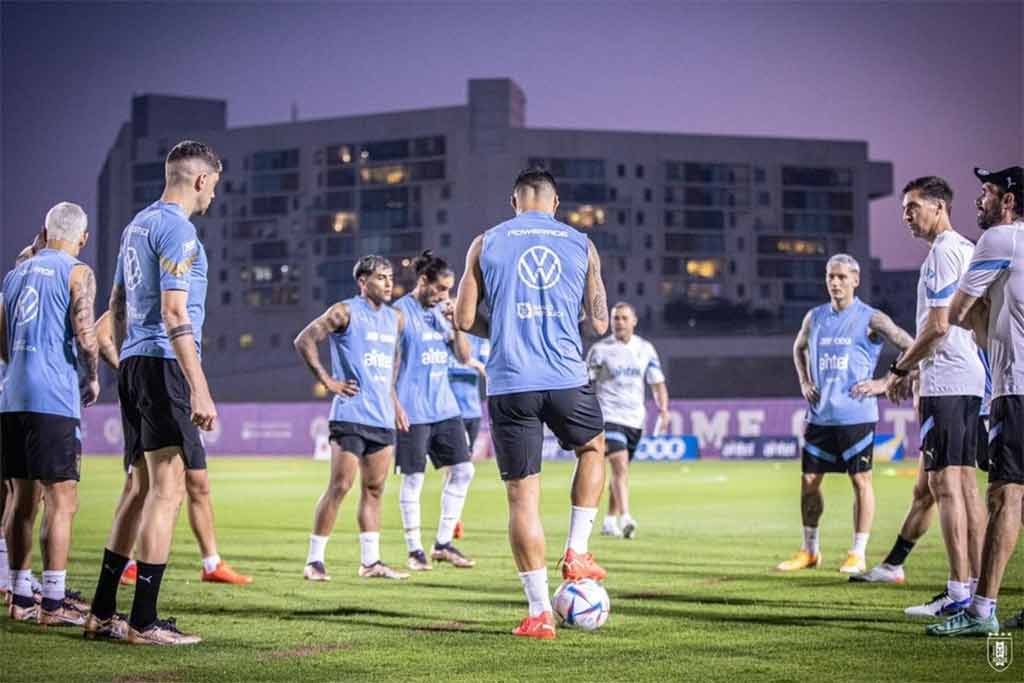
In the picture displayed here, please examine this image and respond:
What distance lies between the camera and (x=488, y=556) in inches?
523

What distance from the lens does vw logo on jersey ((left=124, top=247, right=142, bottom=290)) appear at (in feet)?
25.2

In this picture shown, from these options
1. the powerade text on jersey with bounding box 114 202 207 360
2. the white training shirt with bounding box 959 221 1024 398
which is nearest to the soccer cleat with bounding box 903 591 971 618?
the white training shirt with bounding box 959 221 1024 398

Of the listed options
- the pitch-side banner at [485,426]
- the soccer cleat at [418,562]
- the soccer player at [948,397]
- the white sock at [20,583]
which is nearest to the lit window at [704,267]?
the pitch-side banner at [485,426]

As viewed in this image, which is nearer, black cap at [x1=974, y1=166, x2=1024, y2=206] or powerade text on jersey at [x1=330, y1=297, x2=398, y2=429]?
black cap at [x1=974, y1=166, x2=1024, y2=206]

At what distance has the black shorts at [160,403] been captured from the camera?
7.50 meters

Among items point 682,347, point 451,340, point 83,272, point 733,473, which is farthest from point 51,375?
point 682,347

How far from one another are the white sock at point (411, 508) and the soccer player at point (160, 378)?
4.62 metres

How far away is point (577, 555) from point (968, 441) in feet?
9.34

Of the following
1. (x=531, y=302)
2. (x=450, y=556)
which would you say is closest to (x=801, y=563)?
(x=450, y=556)

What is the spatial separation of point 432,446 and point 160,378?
222 inches

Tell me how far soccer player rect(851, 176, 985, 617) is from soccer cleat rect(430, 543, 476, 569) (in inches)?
189

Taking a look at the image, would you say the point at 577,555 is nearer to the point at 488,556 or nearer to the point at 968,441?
the point at 968,441

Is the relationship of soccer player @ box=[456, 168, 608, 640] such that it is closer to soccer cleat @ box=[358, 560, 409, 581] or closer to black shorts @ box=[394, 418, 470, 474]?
soccer cleat @ box=[358, 560, 409, 581]

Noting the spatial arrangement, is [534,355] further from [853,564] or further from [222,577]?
[853,564]
